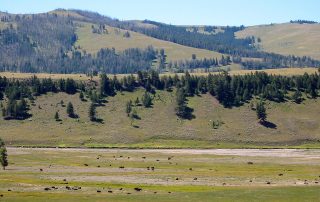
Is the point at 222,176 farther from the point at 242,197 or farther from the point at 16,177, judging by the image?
the point at 16,177

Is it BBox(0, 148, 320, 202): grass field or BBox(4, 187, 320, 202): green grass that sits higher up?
BBox(4, 187, 320, 202): green grass

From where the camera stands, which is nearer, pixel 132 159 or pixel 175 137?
pixel 132 159

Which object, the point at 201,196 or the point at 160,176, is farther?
the point at 160,176

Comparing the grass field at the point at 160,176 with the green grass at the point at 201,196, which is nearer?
Result: the green grass at the point at 201,196

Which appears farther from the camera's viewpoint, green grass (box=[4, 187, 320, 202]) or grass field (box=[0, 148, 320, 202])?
grass field (box=[0, 148, 320, 202])

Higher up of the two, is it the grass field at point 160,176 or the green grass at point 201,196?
the green grass at point 201,196

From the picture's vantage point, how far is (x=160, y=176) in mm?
101188

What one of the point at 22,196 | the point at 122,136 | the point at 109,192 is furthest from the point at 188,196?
the point at 122,136

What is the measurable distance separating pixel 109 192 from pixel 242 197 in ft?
62.8

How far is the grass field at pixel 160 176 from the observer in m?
74.2

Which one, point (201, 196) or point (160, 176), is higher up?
point (201, 196)

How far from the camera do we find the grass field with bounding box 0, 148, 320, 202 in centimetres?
7419

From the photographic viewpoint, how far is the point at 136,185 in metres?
87.4

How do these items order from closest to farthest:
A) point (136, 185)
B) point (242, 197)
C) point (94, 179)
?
point (242, 197) → point (136, 185) → point (94, 179)
